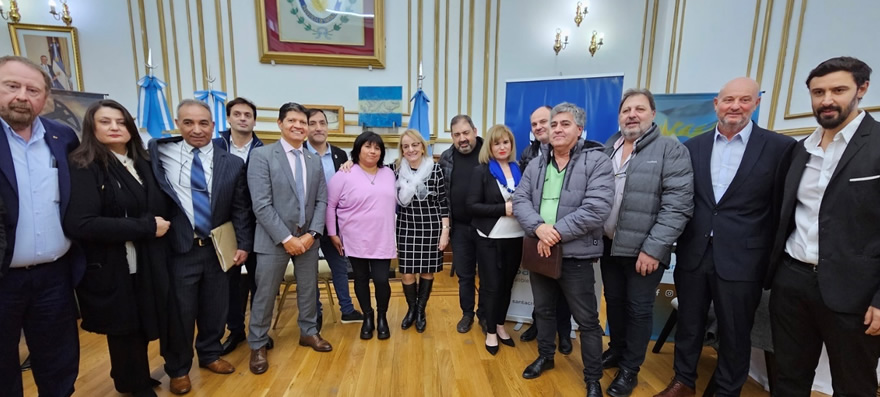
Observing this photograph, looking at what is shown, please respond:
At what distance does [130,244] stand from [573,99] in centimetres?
A: 364

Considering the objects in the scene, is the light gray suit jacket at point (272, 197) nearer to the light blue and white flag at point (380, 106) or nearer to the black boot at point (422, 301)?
the black boot at point (422, 301)

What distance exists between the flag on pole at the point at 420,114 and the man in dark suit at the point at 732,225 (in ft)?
10.5

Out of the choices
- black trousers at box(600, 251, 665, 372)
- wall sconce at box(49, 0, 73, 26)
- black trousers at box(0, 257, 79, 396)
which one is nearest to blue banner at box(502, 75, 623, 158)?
black trousers at box(600, 251, 665, 372)

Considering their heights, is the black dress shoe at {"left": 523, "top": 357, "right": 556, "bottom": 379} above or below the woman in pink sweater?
below

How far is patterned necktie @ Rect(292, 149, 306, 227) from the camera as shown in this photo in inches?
84.4

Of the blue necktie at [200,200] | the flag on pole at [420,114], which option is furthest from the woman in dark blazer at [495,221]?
the flag on pole at [420,114]

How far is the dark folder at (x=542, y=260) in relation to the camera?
178 cm

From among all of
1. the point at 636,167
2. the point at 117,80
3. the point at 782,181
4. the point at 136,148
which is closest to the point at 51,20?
the point at 117,80

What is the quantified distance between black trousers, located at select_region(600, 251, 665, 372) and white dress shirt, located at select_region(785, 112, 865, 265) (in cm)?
56

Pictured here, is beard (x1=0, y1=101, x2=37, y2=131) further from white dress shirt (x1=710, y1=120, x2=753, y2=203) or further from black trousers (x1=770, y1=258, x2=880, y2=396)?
black trousers (x1=770, y1=258, x2=880, y2=396)

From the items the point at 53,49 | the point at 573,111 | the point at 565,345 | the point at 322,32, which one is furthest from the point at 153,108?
the point at 565,345

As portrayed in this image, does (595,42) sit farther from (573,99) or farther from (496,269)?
(496,269)

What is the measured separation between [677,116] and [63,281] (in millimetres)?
4533

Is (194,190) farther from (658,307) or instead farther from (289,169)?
(658,307)
